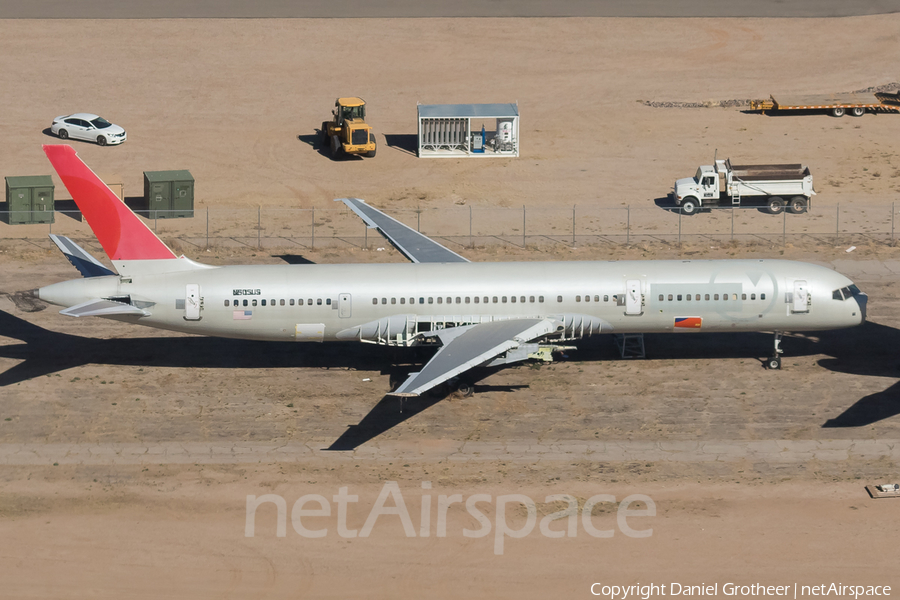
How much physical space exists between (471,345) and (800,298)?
15.9 m

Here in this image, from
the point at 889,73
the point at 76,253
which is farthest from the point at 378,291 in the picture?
the point at 889,73

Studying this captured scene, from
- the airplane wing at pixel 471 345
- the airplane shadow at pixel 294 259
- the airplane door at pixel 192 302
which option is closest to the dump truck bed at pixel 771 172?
the airplane shadow at pixel 294 259

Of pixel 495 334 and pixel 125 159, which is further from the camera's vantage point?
pixel 125 159

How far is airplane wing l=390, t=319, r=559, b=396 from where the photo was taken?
45281mm

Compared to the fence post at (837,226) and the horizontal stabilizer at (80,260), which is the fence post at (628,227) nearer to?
the fence post at (837,226)

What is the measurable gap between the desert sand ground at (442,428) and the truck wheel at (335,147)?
0.98m

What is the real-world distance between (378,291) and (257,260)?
19.8m

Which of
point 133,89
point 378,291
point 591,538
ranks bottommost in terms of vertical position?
point 591,538

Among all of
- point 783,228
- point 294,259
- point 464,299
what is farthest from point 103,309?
point 783,228

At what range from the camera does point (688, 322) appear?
5234 cm

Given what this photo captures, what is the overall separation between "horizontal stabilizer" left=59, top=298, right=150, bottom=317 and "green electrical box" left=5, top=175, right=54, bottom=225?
26.6 m

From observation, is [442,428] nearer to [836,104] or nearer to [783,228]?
[783,228]

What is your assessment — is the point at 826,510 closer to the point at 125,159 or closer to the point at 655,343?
the point at 655,343

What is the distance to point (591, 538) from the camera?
1629 inches
